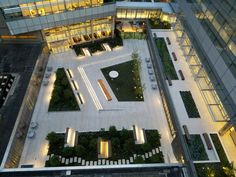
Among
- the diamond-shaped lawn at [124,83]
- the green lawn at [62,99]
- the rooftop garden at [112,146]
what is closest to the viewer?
the rooftop garden at [112,146]

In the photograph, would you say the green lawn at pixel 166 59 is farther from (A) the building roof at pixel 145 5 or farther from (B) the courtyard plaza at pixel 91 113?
(A) the building roof at pixel 145 5

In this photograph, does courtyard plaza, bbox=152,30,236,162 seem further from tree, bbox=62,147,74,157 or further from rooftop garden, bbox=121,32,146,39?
tree, bbox=62,147,74,157

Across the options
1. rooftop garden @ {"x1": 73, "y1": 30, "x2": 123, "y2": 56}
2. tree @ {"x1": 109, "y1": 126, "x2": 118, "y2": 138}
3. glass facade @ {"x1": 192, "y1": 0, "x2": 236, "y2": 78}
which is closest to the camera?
glass facade @ {"x1": 192, "y1": 0, "x2": 236, "y2": 78}

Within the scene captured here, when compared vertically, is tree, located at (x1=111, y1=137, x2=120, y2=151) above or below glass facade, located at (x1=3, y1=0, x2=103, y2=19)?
below

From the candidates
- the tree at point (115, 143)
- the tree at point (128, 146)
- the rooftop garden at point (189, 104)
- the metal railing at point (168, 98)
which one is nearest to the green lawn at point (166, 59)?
the metal railing at point (168, 98)

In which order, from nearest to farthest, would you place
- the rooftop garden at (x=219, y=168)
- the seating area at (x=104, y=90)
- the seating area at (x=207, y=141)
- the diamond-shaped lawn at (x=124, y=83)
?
1. the rooftop garden at (x=219, y=168)
2. the seating area at (x=207, y=141)
3. the seating area at (x=104, y=90)
4. the diamond-shaped lawn at (x=124, y=83)

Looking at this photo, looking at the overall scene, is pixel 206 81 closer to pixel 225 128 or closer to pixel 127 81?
pixel 225 128

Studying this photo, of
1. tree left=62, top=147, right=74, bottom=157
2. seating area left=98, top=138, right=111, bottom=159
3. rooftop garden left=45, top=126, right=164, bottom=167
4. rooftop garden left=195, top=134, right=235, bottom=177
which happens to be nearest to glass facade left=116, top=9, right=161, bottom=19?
rooftop garden left=45, top=126, right=164, bottom=167
